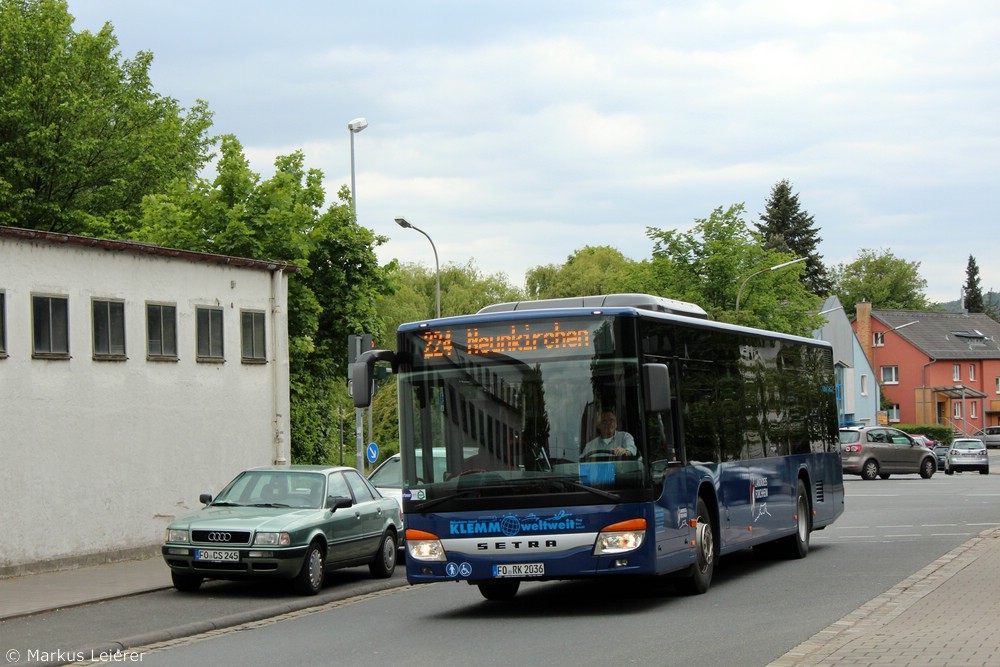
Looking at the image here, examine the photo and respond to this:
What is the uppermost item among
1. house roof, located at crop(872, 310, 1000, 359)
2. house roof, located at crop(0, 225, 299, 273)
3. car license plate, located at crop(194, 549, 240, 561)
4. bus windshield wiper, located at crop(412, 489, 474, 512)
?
house roof, located at crop(872, 310, 1000, 359)

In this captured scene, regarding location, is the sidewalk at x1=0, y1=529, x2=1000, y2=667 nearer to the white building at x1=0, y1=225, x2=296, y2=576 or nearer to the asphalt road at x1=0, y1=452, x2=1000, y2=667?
the asphalt road at x1=0, y1=452, x2=1000, y2=667

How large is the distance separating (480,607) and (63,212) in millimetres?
33095

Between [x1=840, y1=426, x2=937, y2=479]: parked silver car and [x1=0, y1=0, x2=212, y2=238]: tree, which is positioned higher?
[x1=0, y1=0, x2=212, y2=238]: tree

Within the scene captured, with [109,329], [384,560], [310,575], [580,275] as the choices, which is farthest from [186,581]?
[580,275]

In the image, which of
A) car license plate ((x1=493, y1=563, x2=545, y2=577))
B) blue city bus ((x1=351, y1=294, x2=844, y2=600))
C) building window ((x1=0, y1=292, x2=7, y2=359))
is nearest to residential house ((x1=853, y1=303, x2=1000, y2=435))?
building window ((x1=0, y1=292, x2=7, y2=359))

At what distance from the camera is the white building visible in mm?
18469

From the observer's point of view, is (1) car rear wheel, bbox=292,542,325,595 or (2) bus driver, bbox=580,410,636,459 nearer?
(2) bus driver, bbox=580,410,636,459

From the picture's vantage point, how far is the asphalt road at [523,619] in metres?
10.7

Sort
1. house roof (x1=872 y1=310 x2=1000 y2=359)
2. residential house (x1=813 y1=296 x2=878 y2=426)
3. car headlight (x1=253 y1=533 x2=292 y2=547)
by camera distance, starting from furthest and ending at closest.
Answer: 1. house roof (x1=872 y1=310 x2=1000 y2=359)
2. residential house (x1=813 y1=296 x2=878 y2=426)
3. car headlight (x1=253 y1=533 x2=292 y2=547)

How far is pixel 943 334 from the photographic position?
349ft

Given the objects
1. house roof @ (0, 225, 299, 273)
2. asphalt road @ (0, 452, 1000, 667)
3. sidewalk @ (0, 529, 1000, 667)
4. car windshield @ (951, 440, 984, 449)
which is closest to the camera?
sidewalk @ (0, 529, 1000, 667)

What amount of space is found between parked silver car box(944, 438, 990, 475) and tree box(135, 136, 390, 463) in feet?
112

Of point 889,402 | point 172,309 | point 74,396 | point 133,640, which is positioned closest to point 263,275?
point 172,309

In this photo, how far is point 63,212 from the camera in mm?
43656
